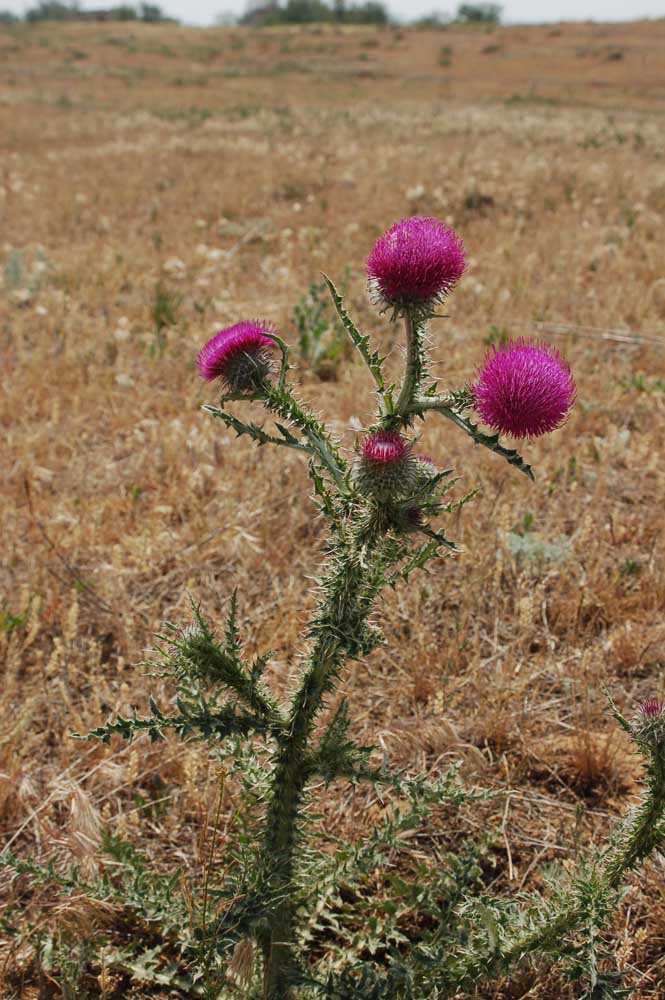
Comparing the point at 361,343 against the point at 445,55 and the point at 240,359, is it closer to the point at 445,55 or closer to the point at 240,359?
the point at 240,359

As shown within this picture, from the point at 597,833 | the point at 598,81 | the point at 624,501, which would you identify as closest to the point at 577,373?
the point at 624,501

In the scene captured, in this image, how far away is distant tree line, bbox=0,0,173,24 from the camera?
299 feet

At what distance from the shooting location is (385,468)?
4.87ft

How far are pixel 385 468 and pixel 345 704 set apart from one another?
1.92 ft

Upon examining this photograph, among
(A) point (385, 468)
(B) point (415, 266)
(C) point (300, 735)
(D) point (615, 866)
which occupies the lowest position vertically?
(D) point (615, 866)

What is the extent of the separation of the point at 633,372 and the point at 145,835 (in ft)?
12.0

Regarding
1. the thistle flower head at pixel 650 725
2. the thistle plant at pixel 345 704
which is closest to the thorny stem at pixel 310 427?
the thistle plant at pixel 345 704

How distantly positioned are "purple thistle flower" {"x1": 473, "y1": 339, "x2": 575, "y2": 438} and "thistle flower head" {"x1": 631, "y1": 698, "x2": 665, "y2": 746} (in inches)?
23.2

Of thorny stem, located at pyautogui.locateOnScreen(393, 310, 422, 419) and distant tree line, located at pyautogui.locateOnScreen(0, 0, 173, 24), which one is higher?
distant tree line, located at pyautogui.locateOnScreen(0, 0, 173, 24)

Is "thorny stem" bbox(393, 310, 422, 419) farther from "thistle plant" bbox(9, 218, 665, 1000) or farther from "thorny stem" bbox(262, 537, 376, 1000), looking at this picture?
"thorny stem" bbox(262, 537, 376, 1000)

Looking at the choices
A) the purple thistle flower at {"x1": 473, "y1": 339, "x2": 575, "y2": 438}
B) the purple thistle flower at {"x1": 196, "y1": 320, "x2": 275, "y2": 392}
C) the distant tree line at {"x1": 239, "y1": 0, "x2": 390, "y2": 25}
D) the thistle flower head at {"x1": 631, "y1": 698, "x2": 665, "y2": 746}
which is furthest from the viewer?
the distant tree line at {"x1": 239, "y1": 0, "x2": 390, "y2": 25}

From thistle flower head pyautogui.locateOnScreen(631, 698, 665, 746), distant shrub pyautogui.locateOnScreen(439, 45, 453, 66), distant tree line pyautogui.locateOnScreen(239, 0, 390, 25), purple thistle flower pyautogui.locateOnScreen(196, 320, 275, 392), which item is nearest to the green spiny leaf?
purple thistle flower pyautogui.locateOnScreen(196, 320, 275, 392)

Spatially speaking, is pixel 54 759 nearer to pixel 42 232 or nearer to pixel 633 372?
pixel 633 372

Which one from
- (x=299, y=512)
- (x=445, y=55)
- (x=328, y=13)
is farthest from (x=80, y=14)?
(x=299, y=512)
